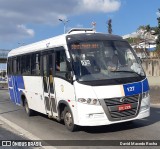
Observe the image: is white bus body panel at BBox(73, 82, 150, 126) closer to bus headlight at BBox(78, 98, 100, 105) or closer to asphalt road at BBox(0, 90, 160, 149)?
bus headlight at BBox(78, 98, 100, 105)

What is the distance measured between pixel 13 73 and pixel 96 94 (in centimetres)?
784

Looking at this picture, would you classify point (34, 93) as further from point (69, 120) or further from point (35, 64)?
point (69, 120)

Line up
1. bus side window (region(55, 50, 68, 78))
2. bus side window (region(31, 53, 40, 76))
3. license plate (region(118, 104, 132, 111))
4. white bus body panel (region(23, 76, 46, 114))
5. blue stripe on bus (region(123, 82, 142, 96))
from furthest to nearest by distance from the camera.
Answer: bus side window (region(31, 53, 40, 76))
white bus body panel (region(23, 76, 46, 114))
bus side window (region(55, 50, 68, 78))
blue stripe on bus (region(123, 82, 142, 96))
license plate (region(118, 104, 132, 111))

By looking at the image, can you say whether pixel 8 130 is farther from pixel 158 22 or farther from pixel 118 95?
pixel 158 22

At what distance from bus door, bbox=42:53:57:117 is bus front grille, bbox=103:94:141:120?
2391 millimetres

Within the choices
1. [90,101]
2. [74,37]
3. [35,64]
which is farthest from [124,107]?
[35,64]

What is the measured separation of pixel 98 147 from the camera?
8188 mm

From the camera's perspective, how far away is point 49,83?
449 inches

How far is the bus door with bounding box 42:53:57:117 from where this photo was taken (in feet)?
36.8

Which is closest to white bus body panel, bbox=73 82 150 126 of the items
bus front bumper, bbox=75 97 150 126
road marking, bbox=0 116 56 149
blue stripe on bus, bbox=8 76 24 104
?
bus front bumper, bbox=75 97 150 126

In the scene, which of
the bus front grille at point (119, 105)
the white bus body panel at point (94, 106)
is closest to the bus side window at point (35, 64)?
the white bus body panel at point (94, 106)

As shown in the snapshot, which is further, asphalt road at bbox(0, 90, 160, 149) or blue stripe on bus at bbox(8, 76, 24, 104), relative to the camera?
blue stripe on bus at bbox(8, 76, 24, 104)

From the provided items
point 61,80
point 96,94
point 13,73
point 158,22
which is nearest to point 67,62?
point 61,80

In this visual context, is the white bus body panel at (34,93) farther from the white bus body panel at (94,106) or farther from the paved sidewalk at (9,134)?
the white bus body panel at (94,106)
